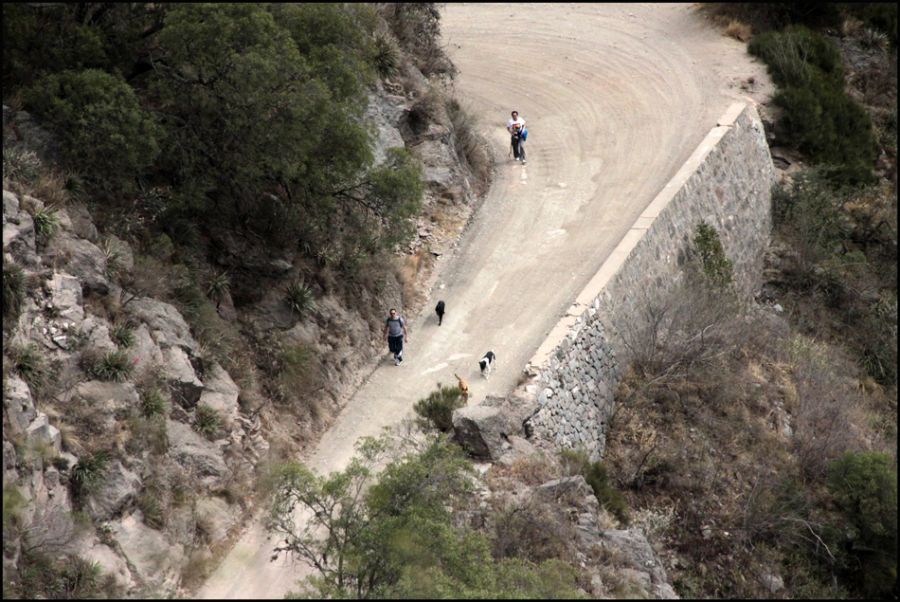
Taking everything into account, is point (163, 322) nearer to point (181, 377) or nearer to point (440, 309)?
point (181, 377)

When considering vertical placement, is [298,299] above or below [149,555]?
below

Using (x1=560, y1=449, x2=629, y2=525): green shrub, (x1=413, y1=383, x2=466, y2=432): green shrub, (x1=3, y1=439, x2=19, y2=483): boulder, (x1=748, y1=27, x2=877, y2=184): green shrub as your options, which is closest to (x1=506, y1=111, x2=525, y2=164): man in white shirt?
(x1=748, y1=27, x2=877, y2=184): green shrub

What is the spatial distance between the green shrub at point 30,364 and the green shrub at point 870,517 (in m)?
17.2

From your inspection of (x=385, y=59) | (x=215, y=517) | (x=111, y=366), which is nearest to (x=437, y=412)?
(x=215, y=517)

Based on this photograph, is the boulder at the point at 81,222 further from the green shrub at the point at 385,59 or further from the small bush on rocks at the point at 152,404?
the green shrub at the point at 385,59

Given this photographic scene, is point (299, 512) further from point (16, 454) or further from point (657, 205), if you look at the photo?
point (657, 205)

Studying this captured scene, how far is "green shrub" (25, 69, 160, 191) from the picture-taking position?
70.4 ft

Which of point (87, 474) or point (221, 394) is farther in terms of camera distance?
point (221, 394)

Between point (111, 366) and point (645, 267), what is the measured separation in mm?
15347

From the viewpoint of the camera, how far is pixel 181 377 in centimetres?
2042

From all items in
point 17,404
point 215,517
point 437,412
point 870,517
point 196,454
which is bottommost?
point 870,517

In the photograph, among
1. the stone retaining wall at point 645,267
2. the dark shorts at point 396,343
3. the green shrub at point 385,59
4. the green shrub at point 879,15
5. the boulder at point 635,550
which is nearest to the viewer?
the boulder at point 635,550

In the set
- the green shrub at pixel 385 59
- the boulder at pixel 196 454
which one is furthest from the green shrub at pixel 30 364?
the green shrub at pixel 385 59

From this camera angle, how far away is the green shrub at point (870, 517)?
23.9 metres
